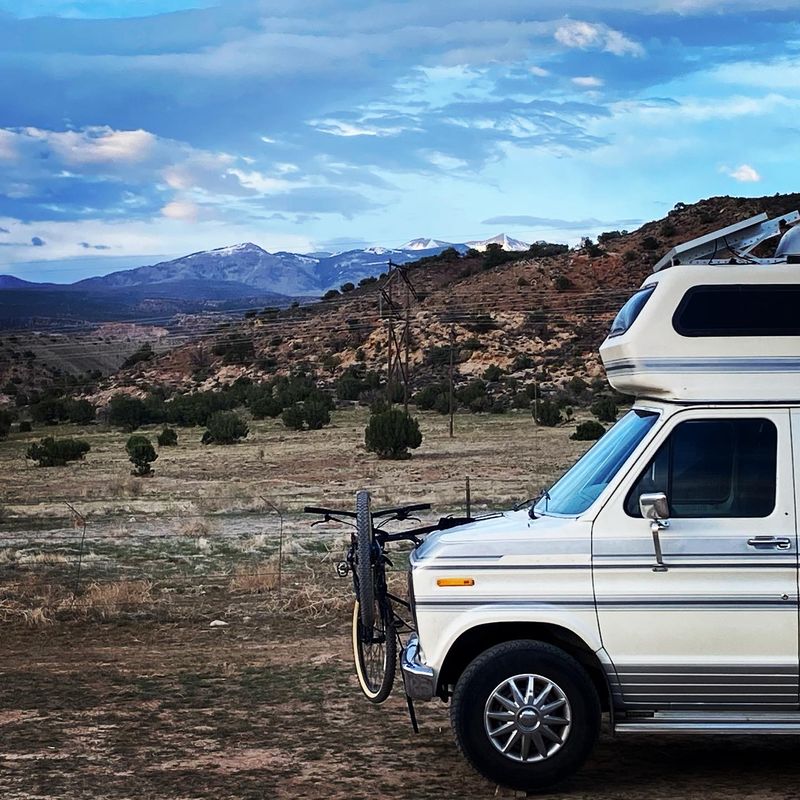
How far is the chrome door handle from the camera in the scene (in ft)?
22.5

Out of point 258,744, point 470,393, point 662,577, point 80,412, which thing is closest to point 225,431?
point 470,393

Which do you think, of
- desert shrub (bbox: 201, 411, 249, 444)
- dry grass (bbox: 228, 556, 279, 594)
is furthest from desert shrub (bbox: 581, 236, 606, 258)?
dry grass (bbox: 228, 556, 279, 594)

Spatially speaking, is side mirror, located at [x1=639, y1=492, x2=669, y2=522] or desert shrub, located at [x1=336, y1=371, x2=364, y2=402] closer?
side mirror, located at [x1=639, y1=492, x2=669, y2=522]

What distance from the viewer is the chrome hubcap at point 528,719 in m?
6.93

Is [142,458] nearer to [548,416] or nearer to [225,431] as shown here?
[225,431]

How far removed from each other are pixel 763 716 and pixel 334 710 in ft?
11.5

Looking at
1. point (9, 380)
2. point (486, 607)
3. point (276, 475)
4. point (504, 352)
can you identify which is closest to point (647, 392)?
point (486, 607)

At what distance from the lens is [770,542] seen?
685 centimetres

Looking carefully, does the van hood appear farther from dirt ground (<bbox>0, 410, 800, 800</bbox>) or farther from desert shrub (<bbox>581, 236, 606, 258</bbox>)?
desert shrub (<bbox>581, 236, 606, 258</bbox>)

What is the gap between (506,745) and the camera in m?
6.94

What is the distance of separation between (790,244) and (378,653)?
11.7 ft

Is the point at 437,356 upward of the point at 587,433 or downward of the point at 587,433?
upward

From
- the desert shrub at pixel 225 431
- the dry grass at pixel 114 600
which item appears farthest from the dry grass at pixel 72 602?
the desert shrub at pixel 225 431

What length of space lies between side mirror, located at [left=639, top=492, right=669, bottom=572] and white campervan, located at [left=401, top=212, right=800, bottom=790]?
0.04 ft
